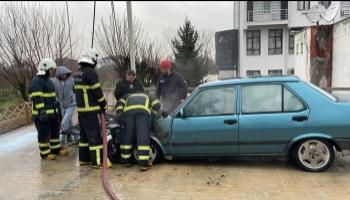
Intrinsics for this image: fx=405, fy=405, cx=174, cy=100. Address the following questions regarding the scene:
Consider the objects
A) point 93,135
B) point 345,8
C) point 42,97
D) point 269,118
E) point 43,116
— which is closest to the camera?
point 269,118

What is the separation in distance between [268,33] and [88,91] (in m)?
39.3

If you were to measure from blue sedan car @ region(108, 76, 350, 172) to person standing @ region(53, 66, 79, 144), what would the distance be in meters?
2.77

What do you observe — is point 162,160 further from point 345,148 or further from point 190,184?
point 345,148

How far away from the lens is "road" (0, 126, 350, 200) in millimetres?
5203

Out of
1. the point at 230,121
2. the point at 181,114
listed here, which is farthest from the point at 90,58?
the point at 230,121

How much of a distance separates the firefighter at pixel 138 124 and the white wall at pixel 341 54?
34.2 ft

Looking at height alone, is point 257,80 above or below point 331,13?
below

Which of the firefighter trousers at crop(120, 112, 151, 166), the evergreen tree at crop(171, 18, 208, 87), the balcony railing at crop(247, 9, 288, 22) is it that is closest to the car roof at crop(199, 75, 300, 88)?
the firefighter trousers at crop(120, 112, 151, 166)

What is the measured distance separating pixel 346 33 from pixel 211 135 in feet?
34.8

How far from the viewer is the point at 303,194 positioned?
506 cm

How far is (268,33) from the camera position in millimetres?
43500

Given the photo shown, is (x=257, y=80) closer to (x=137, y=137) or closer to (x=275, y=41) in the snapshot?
(x=137, y=137)

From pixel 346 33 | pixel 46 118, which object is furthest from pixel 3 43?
pixel 346 33

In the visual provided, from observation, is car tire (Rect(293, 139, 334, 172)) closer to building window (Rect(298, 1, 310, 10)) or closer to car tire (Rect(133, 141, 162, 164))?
car tire (Rect(133, 141, 162, 164))
